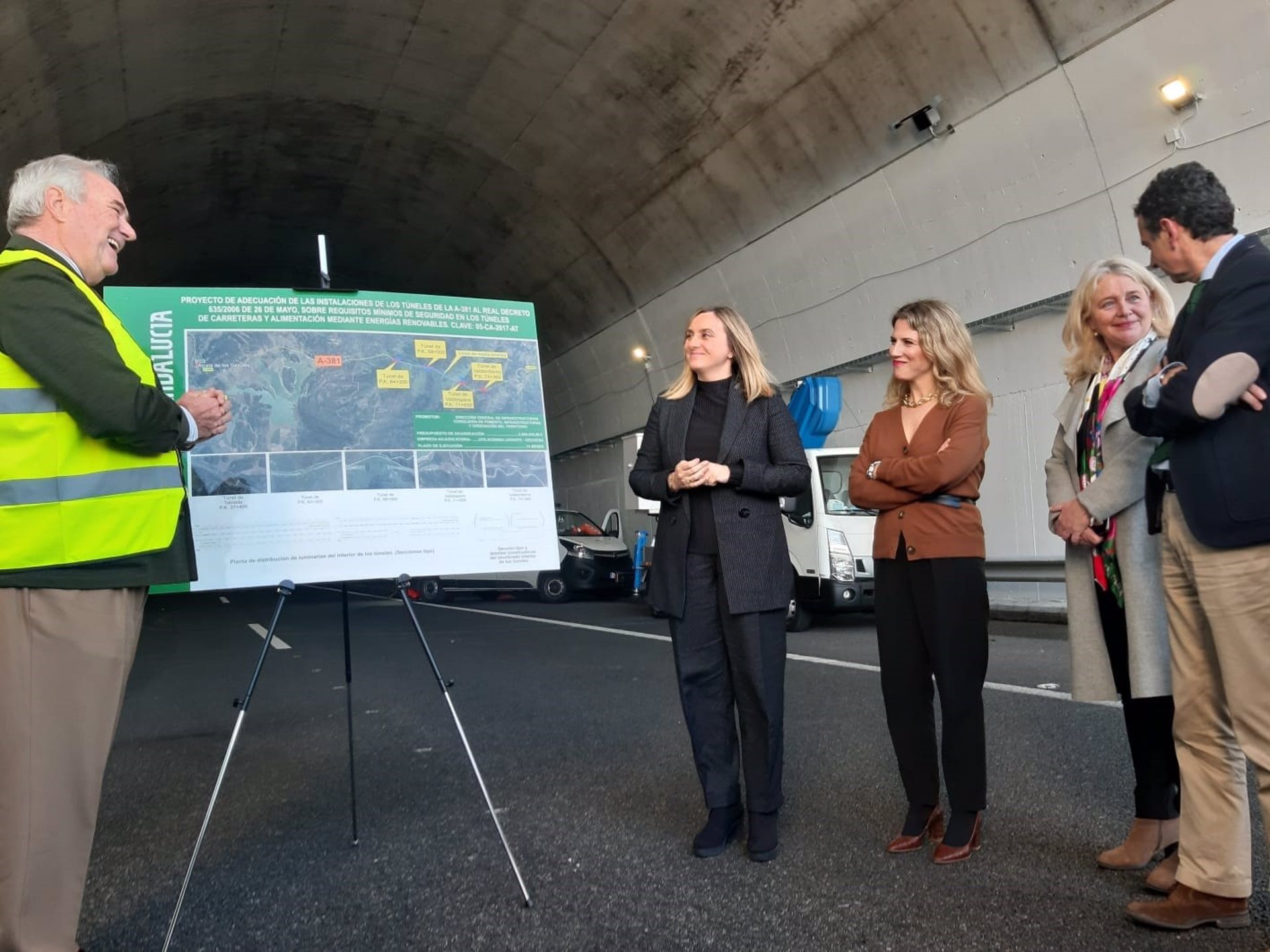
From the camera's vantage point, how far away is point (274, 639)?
487 inches

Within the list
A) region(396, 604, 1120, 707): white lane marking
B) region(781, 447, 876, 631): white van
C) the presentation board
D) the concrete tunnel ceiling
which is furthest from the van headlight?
the presentation board

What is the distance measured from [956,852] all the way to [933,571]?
0.93 meters

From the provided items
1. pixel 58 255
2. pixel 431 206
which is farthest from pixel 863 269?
pixel 58 255

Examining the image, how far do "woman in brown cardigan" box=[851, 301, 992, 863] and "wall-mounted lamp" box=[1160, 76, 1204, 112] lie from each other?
25.2ft

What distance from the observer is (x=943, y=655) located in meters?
3.49

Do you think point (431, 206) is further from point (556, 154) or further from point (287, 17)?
point (287, 17)

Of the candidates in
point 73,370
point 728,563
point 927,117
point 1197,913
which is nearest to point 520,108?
point 927,117

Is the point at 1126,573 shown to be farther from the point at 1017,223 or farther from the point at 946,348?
the point at 1017,223

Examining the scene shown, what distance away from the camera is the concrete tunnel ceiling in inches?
463

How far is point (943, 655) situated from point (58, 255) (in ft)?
9.63

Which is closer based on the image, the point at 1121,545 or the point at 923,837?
the point at 1121,545

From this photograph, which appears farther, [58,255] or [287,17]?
[287,17]

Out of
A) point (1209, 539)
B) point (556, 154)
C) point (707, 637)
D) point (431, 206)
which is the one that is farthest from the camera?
point (431, 206)

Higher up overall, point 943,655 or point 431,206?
point 431,206
